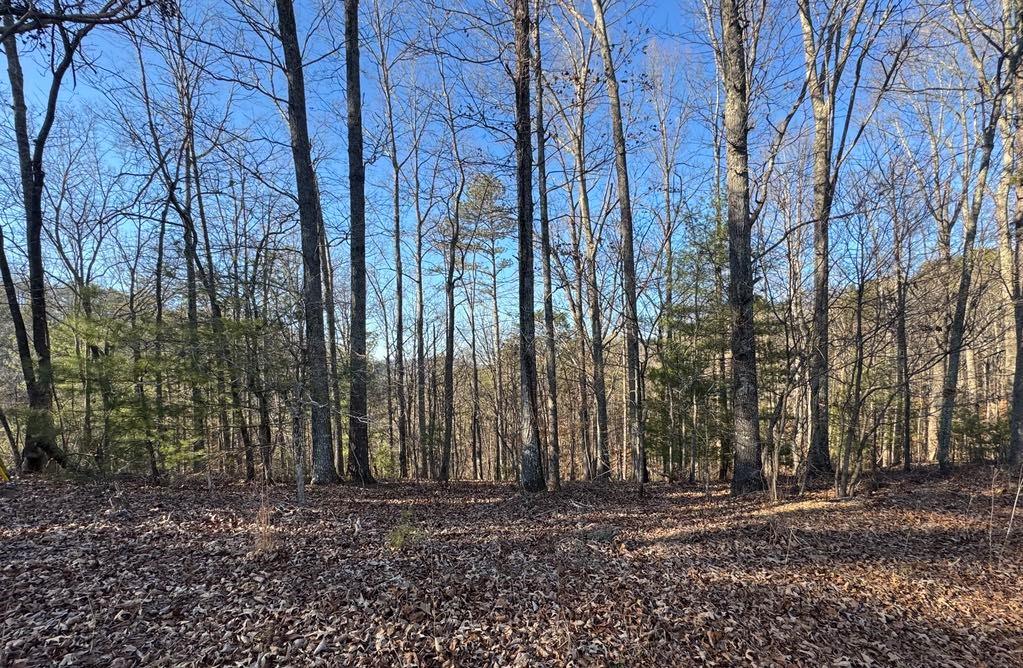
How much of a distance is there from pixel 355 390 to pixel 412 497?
2.14 m

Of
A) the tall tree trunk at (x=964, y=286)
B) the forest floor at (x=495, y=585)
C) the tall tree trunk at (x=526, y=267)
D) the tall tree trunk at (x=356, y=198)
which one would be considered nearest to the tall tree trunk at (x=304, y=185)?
the tall tree trunk at (x=356, y=198)

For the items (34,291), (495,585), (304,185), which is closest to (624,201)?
(304,185)

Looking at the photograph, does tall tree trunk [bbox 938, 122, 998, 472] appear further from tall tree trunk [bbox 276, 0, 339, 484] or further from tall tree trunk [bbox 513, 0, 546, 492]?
tall tree trunk [bbox 276, 0, 339, 484]

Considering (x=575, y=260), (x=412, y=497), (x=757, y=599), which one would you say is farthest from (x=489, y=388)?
(x=757, y=599)

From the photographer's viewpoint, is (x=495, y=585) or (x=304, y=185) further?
(x=304, y=185)

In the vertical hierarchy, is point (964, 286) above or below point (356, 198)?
below

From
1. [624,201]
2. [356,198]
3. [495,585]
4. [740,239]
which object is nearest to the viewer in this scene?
[495,585]

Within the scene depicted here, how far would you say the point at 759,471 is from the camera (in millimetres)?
7961

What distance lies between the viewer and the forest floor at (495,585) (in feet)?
10.6

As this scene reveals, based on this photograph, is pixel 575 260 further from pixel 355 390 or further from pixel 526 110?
pixel 355 390

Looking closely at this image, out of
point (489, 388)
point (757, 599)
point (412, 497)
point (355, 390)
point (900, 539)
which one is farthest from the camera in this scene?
point (489, 388)

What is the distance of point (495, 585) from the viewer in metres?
4.22

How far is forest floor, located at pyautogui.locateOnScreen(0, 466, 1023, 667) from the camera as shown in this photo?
3240mm

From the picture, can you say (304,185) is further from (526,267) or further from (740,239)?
(740,239)
